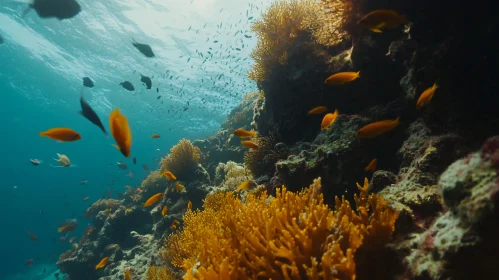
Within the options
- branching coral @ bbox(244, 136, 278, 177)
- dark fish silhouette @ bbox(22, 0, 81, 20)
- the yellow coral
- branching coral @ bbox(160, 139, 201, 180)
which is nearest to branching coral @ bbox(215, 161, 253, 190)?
branching coral @ bbox(244, 136, 278, 177)

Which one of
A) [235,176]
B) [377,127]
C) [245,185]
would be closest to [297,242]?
[377,127]

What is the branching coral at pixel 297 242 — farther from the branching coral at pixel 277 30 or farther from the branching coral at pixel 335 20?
the branching coral at pixel 277 30

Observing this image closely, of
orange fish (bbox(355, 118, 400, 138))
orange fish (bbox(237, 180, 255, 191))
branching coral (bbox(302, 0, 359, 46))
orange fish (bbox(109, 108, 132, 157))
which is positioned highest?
branching coral (bbox(302, 0, 359, 46))

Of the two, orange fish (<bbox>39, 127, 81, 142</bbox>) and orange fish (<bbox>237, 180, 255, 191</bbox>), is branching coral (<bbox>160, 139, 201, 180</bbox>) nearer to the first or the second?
orange fish (<bbox>237, 180, 255, 191</bbox>)

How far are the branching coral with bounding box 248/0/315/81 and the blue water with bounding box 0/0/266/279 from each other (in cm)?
539

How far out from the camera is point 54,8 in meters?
8.00

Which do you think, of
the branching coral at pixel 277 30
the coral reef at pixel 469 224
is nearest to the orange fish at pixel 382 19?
the coral reef at pixel 469 224

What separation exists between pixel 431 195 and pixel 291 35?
547cm

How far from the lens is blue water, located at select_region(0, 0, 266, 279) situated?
74.0 ft

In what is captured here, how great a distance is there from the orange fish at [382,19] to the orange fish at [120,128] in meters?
2.79

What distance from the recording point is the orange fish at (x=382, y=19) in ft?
9.80

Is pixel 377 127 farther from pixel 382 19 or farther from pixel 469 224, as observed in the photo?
pixel 469 224

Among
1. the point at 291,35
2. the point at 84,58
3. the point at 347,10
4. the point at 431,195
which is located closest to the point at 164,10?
the point at 84,58

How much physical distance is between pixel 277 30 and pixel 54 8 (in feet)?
23.0
